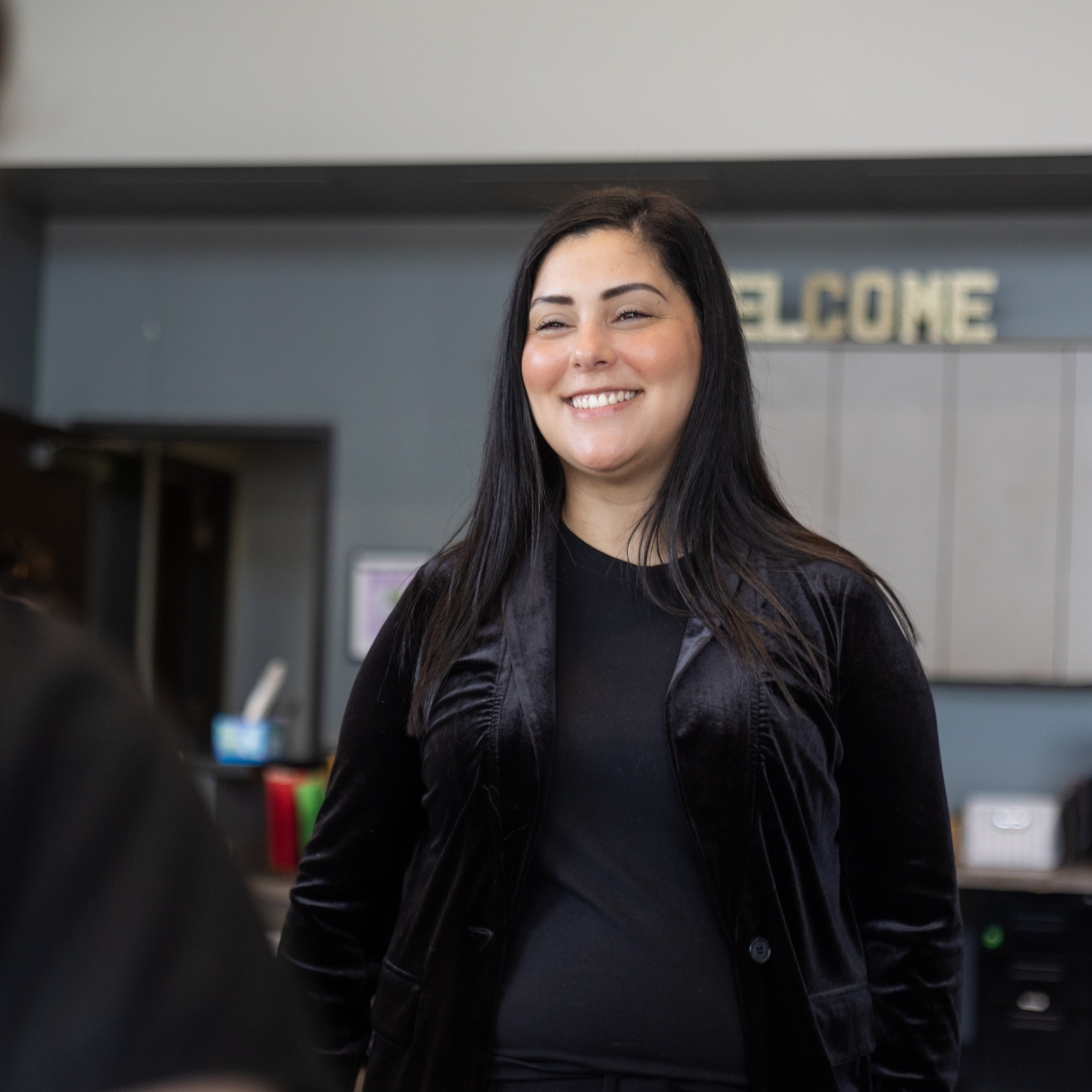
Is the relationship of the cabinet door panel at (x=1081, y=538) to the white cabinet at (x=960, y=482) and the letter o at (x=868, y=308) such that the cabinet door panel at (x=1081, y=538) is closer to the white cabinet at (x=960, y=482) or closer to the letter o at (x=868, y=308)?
the white cabinet at (x=960, y=482)

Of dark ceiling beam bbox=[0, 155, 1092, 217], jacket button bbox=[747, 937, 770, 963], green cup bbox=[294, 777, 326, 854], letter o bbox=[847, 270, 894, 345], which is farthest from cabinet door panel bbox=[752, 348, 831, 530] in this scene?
jacket button bbox=[747, 937, 770, 963]

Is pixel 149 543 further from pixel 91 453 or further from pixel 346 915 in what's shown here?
pixel 346 915

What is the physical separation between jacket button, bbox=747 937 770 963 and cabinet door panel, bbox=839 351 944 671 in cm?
316

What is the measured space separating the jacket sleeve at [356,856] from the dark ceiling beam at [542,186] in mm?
2883

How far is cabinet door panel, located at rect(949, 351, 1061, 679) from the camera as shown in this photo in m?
4.18

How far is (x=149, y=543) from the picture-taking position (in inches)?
269

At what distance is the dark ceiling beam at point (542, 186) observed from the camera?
4.16 metres

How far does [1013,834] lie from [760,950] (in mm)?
3144

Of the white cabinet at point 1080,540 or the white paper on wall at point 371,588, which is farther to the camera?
the white paper on wall at point 371,588

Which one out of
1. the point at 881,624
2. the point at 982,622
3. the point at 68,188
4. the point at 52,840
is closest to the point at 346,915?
the point at 881,624

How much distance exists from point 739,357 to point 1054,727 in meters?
3.50

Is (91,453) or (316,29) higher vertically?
(316,29)

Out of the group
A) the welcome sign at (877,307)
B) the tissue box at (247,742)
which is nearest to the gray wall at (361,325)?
the welcome sign at (877,307)

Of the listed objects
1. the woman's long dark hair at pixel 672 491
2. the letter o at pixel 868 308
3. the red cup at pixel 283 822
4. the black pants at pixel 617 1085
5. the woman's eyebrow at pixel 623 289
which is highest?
the letter o at pixel 868 308
